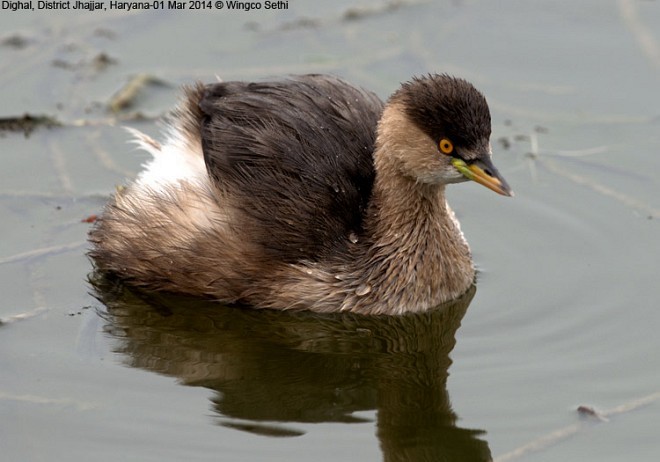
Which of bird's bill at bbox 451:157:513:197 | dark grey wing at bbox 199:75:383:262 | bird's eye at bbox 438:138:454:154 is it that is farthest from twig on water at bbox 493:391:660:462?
dark grey wing at bbox 199:75:383:262

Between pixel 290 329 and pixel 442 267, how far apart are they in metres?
0.96

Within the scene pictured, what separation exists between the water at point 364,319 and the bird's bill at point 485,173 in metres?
0.80

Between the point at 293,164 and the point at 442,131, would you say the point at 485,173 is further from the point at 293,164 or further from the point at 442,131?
the point at 293,164

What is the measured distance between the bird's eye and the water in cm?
101

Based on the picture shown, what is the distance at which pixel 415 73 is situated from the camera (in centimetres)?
1039

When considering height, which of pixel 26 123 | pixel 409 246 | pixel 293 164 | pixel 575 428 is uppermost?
pixel 26 123

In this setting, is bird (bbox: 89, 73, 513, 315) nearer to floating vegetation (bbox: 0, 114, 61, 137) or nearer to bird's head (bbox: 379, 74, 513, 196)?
→ bird's head (bbox: 379, 74, 513, 196)

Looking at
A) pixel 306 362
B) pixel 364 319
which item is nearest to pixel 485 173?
pixel 364 319

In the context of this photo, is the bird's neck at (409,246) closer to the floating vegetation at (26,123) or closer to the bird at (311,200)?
the bird at (311,200)

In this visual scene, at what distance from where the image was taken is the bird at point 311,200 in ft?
24.6

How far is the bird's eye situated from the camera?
743 cm

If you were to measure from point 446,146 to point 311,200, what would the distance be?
31.5 inches

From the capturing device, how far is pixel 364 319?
7824mm

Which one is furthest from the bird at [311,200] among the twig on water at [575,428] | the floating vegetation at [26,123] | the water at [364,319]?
the floating vegetation at [26,123]
